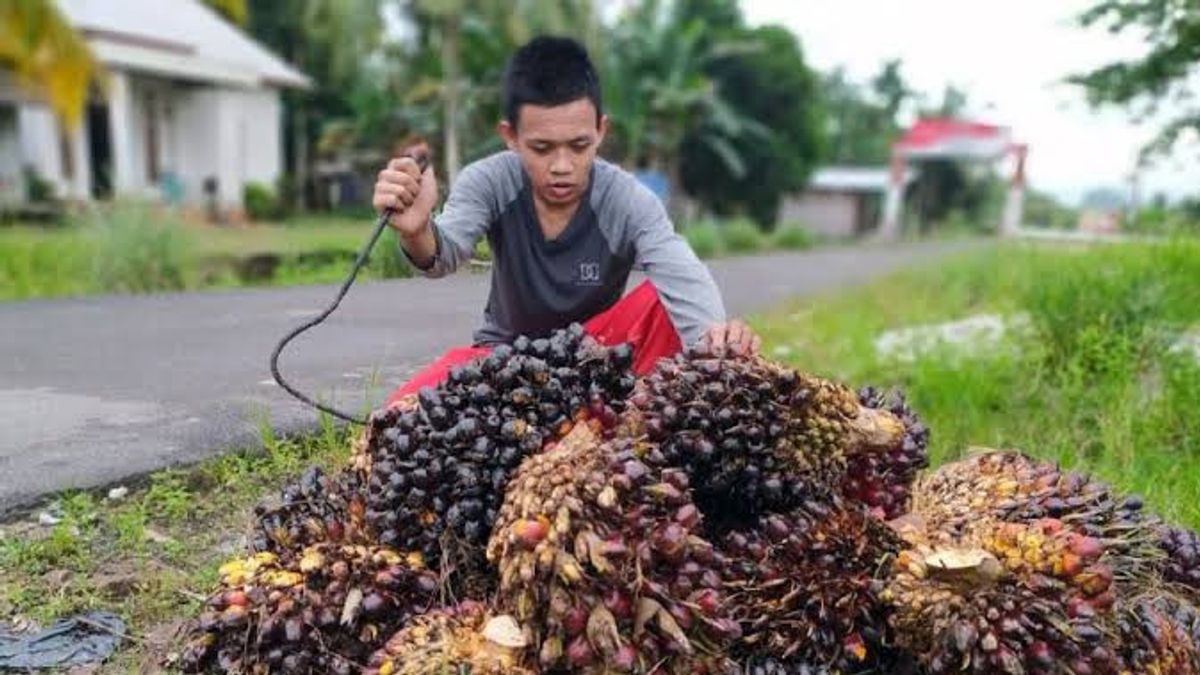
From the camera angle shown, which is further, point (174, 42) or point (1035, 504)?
point (174, 42)

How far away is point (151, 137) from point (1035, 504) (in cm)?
2243

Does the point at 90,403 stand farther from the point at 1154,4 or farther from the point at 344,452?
the point at 1154,4

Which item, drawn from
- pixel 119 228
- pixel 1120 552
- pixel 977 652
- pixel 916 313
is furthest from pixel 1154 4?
pixel 119 228

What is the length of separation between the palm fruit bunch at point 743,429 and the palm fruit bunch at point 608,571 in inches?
7.6

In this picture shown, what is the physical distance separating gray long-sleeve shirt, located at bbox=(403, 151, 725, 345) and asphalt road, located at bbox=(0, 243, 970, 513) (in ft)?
0.43

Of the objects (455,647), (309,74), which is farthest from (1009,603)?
(309,74)

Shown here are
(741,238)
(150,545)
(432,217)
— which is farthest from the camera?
(741,238)

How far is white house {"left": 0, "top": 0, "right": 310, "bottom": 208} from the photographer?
17922 mm

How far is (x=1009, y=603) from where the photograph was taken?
56.6 inches

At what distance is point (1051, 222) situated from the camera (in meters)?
44.9

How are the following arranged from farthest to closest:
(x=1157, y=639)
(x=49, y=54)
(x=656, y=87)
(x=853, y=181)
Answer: (x=853, y=181), (x=656, y=87), (x=49, y=54), (x=1157, y=639)

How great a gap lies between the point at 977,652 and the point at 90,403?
259cm

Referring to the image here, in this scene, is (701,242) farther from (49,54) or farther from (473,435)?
(473,435)

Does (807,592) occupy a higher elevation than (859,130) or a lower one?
lower
